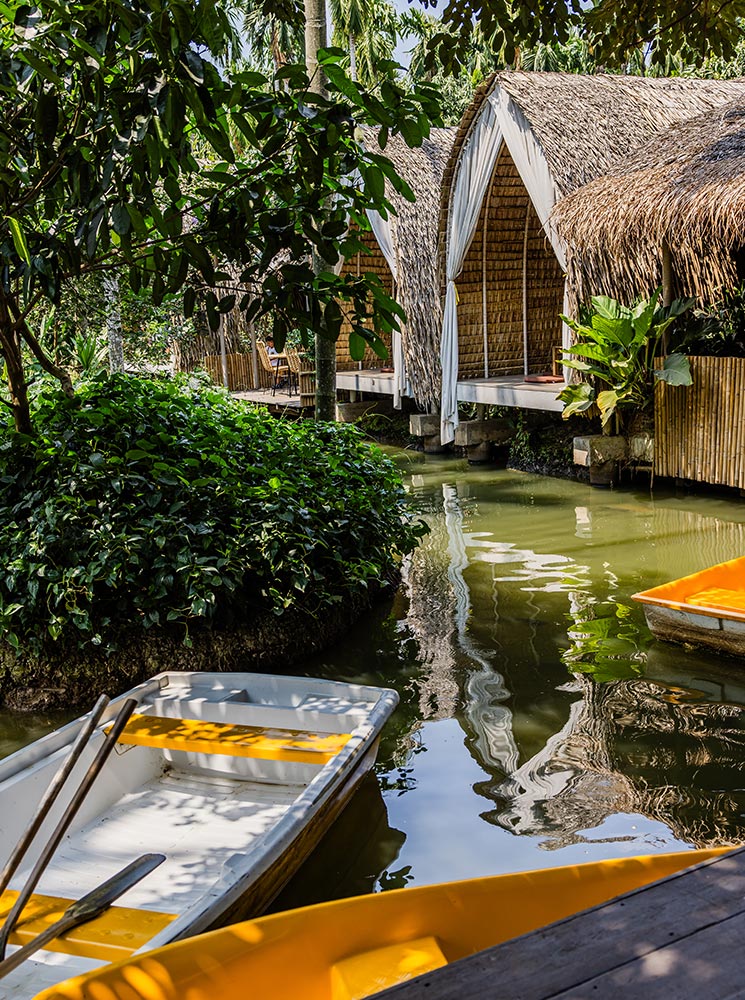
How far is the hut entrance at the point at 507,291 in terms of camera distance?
12961 millimetres

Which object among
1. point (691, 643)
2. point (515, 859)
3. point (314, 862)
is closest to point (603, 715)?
point (691, 643)

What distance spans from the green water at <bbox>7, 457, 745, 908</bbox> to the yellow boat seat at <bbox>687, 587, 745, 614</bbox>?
0.30 meters

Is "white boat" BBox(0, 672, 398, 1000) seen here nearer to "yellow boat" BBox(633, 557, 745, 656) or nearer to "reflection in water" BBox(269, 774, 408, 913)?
"reflection in water" BBox(269, 774, 408, 913)

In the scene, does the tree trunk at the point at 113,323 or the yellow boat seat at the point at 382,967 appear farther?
the tree trunk at the point at 113,323

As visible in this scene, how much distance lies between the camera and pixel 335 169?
3.80 m

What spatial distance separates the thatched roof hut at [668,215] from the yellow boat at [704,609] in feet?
13.3

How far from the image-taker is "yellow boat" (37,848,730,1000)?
82.2 inches

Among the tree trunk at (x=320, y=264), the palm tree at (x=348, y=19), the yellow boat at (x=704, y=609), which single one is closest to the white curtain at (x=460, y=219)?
the tree trunk at (x=320, y=264)

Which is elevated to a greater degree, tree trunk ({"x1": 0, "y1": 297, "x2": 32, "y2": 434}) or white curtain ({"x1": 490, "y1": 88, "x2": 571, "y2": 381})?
white curtain ({"x1": 490, "y1": 88, "x2": 571, "y2": 381})

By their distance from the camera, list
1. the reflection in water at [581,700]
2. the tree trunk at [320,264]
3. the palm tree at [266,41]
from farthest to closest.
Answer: the palm tree at [266,41]
the tree trunk at [320,264]
the reflection in water at [581,700]

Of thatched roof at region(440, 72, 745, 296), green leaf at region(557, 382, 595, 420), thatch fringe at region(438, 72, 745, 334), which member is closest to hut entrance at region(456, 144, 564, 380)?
thatch fringe at region(438, 72, 745, 334)

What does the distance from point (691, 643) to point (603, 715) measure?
2.96 feet

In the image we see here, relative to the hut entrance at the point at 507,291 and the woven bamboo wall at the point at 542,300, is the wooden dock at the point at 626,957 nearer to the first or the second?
the hut entrance at the point at 507,291

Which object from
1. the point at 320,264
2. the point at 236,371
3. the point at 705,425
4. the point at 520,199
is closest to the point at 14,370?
the point at 320,264
